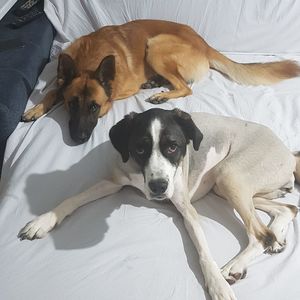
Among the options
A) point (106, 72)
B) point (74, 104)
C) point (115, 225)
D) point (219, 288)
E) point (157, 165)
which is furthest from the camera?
point (106, 72)

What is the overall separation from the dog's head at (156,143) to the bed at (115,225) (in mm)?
188

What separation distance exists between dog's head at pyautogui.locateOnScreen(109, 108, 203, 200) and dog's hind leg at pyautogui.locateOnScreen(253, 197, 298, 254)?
369mm

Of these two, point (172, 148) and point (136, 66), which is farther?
point (136, 66)

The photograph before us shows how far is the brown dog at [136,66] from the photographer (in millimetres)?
2086

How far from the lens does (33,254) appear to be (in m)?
1.39

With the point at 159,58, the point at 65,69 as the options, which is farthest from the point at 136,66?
the point at 65,69

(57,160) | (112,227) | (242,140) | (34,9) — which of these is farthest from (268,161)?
(34,9)

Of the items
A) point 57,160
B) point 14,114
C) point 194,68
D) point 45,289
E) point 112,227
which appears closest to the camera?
point 45,289

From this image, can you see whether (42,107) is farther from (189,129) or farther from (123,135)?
(189,129)

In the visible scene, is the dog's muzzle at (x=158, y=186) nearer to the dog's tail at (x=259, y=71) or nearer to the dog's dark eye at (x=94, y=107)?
the dog's dark eye at (x=94, y=107)

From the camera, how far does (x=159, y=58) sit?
247cm

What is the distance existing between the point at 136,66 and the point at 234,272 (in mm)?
1528

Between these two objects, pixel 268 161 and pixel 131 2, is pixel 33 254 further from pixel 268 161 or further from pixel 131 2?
pixel 131 2

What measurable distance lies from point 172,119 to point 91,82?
75 centimetres
